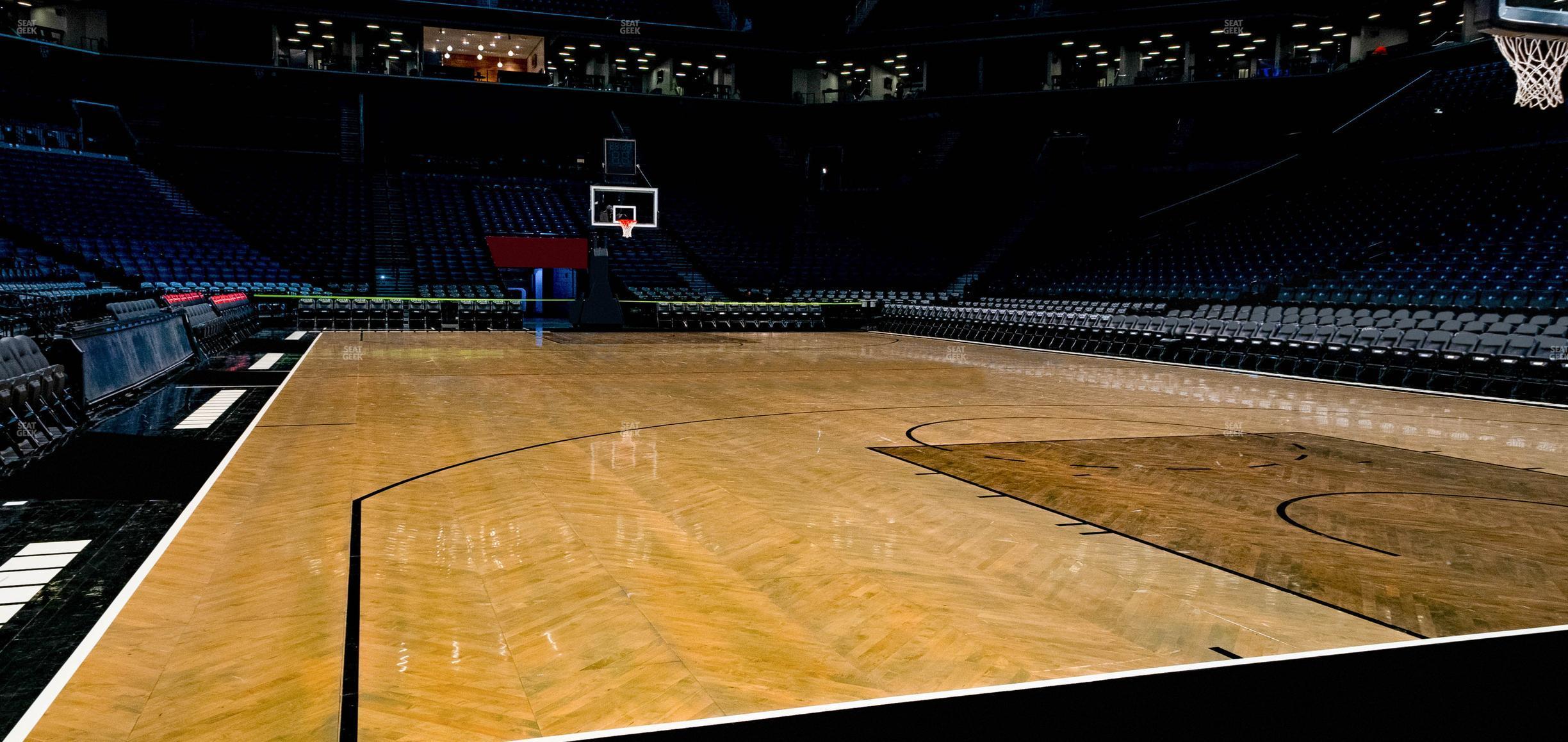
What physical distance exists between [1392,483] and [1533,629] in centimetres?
295

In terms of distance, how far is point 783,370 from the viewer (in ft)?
43.0

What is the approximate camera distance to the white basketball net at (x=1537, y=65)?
7.22m

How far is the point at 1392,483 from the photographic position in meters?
6.13

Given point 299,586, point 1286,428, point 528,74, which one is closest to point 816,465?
point 299,586

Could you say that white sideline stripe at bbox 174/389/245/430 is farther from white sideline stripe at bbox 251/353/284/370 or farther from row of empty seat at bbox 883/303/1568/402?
row of empty seat at bbox 883/303/1568/402

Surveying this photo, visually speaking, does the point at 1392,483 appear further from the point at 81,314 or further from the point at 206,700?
the point at 81,314

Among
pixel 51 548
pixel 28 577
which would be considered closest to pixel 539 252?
pixel 51 548

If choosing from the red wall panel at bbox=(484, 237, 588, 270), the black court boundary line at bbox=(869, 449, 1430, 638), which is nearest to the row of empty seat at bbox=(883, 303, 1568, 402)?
the black court boundary line at bbox=(869, 449, 1430, 638)

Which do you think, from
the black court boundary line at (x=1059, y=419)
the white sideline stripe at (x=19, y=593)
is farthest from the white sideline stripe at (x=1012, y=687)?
the black court boundary line at (x=1059, y=419)

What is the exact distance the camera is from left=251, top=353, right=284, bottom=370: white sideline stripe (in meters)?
11.8

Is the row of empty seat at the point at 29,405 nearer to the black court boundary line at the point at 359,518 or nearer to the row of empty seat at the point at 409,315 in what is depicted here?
the black court boundary line at the point at 359,518

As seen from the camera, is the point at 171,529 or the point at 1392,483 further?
the point at 1392,483

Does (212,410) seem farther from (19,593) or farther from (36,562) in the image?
(19,593)

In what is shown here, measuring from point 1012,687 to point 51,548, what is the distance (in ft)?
12.6
